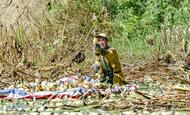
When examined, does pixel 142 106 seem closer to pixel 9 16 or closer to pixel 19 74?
pixel 19 74

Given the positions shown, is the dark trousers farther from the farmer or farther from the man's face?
the man's face

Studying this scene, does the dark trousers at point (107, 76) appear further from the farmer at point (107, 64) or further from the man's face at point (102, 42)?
the man's face at point (102, 42)

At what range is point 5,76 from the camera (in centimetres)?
1338

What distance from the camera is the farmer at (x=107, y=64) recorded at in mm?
10617

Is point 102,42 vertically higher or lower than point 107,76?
higher

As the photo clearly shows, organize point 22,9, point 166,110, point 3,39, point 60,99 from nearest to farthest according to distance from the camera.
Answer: point 166,110 → point 60,99 → point 3,39 → point 22,9

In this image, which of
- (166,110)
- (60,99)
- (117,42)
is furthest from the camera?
(117,42)

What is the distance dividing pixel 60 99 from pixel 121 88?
108cm

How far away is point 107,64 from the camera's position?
425 inches

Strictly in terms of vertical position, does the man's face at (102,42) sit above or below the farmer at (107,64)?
above

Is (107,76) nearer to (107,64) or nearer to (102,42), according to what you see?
(107,64)

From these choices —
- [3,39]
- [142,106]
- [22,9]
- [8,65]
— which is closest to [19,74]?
[8,65]

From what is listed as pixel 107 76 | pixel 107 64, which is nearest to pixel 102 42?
pixel 107 64

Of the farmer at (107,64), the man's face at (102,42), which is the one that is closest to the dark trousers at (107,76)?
the farmer at (107,64)
